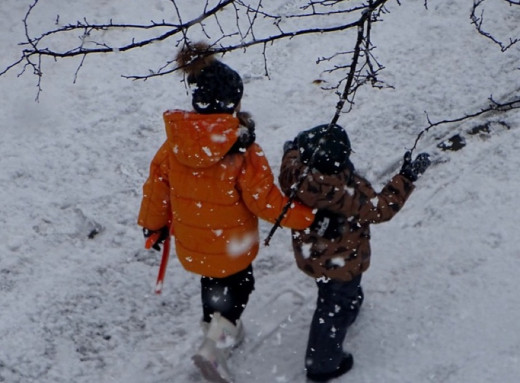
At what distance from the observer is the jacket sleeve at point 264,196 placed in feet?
11.4

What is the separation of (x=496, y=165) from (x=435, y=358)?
208 centimetres

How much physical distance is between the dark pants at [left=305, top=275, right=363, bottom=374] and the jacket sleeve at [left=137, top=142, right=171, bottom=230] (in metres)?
0.95

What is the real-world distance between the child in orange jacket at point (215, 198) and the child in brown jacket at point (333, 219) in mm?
135

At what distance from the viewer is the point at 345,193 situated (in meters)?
3.39

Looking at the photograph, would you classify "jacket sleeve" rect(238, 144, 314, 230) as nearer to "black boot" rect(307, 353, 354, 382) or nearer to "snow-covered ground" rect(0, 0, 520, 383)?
"black boot" rect(307, 353, 354, 382)

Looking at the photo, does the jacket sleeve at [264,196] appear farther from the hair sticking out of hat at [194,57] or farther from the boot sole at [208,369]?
the boot sole at [208,369]

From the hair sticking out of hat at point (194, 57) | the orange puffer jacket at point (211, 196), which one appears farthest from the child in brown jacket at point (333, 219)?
the hair sticking out of hat at point (194, 57)

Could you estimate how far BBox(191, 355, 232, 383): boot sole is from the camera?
12.9ft

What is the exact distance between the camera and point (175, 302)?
473 cm

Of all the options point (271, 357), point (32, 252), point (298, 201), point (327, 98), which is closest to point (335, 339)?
point (271, 357)

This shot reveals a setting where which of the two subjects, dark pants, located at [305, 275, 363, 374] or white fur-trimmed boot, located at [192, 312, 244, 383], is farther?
white fur-trimmed boot, located at [192, 312, 244, 383]

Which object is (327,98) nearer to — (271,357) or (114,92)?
(114,92)

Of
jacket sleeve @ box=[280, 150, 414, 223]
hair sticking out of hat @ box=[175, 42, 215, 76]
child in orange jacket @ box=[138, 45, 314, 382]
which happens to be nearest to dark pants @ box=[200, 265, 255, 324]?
child in orange jacket @ box=[138, 45, 314, 382]

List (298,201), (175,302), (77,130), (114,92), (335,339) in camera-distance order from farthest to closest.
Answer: (114,92) → (77,130) → (175,302) → (335,339) → (298,201)
